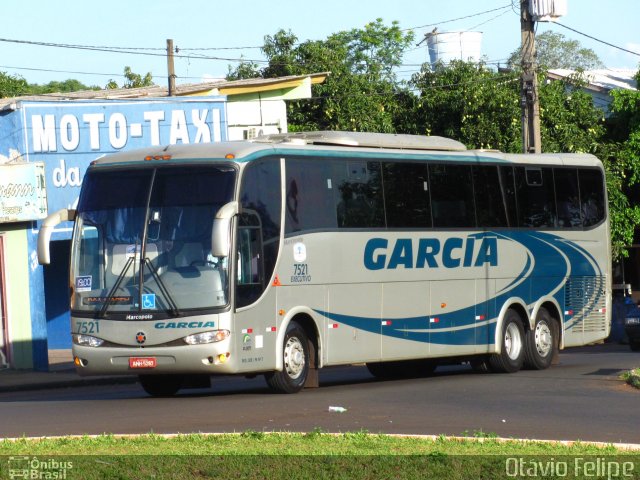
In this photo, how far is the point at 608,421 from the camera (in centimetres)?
1338

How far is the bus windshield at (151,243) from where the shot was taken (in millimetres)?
15961

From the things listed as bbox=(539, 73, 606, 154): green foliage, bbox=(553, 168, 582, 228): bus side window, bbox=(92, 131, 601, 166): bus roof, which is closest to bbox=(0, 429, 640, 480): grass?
bbox=(92, 131, 601, 166): bus roof

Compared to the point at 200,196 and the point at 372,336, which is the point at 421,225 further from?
the point at 200,196

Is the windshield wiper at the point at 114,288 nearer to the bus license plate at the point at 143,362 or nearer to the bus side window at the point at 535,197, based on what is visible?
the bus license plate at the point at 143,362

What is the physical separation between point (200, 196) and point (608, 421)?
235 inches

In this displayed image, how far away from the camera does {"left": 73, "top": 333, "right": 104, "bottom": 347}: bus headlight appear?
53.7ft

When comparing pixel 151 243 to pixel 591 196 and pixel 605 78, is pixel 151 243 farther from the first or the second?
pixel 605 78

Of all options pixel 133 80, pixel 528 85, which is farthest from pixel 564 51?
pixel 528 85

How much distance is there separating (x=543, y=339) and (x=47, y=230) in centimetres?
998

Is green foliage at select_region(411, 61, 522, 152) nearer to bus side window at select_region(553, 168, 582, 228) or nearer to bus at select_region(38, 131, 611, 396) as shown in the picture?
bus side window at select_region(553, 168, 582, 228)

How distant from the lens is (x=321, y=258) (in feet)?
58.6

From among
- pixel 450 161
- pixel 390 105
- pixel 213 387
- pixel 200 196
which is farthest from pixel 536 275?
pixel 390 105

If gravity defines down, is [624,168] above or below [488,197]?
above

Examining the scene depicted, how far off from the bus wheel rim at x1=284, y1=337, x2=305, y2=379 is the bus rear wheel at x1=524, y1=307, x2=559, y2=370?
6.26 meters
